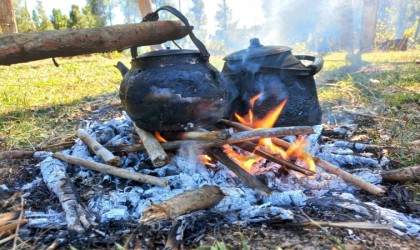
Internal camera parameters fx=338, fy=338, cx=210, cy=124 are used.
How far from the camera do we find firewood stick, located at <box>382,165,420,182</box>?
241 centimetres

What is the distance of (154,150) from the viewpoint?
238 centimetres

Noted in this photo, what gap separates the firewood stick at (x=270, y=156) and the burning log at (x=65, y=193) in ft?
3.96

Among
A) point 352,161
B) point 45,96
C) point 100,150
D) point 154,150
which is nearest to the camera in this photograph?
point 154,150

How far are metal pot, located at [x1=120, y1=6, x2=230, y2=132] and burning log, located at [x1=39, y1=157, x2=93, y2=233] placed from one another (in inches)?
26.7

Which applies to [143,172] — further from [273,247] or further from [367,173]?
[367,173]

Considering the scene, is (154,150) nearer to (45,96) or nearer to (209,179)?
(209,179)

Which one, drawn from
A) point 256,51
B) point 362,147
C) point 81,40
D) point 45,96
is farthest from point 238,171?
point 45,96

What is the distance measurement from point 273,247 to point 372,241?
50 cm

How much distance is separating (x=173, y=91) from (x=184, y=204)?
2.73 feet

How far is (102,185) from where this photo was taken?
2398 mm

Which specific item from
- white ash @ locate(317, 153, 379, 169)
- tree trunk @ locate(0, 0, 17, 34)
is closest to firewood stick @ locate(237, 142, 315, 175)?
white ash @ locate(317, 153, 379, 169)

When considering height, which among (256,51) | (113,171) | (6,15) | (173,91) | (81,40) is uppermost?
(6,15)

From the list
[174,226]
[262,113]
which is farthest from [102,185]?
[262,113]

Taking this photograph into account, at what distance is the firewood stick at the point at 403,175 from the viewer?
7.90 feet
